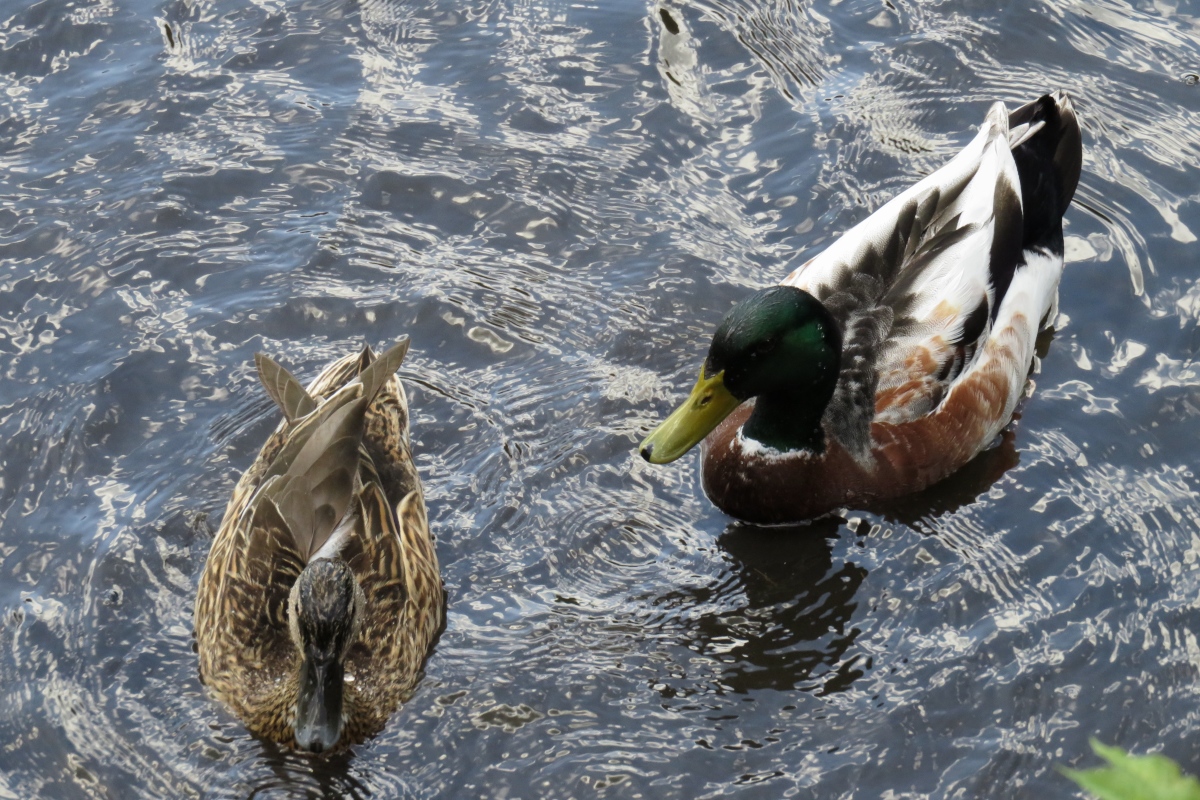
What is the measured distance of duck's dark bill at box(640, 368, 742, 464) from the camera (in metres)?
6.07

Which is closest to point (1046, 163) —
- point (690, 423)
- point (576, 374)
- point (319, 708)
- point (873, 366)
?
point (873, 366)

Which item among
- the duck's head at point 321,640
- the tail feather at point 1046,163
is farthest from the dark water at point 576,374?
the tail feather at point 1046,163

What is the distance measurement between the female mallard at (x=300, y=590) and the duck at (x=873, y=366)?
1296mm

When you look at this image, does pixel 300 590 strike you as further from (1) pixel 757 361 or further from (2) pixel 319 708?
(1) pixel 757 361

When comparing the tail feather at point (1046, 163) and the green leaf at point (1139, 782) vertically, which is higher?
the green leaf at point (1139, 782)

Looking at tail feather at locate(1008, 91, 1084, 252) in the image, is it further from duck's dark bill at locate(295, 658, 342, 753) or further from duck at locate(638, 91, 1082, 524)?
duck's dark bill at locate(295, 658, 342, 753)

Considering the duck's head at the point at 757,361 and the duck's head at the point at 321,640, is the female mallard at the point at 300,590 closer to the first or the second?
the duck's head at the point at 321,640

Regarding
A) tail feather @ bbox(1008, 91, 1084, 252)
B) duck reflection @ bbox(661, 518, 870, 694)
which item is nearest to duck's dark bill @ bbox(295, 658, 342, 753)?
duck reflection @ bbox(661, 518, 870, 694)

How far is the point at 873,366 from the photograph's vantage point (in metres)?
6.45

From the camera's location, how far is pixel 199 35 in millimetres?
8766

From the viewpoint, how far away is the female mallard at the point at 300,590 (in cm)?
500

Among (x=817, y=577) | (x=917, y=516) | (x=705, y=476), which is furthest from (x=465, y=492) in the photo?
(x=917, y=516)

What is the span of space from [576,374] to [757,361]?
115 centimetres

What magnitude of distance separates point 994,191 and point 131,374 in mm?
4392
